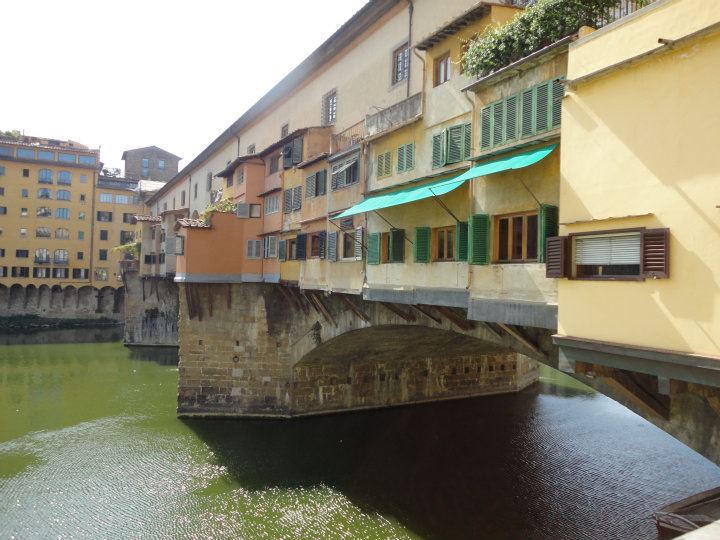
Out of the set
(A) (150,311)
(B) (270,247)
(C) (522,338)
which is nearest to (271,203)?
(B) (270,247)

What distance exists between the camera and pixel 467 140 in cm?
1122

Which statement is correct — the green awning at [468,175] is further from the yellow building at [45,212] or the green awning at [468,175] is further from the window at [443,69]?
the yellow building at [45,212]

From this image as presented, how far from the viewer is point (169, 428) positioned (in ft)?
73.0

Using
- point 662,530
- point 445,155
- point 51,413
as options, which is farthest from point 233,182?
point 662,530

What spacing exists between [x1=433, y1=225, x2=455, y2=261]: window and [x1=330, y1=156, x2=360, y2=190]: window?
4218 millimetres

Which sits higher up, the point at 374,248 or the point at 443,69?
the point at 443,69

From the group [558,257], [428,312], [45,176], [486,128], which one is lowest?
[428,312]

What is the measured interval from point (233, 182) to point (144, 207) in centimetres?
4154

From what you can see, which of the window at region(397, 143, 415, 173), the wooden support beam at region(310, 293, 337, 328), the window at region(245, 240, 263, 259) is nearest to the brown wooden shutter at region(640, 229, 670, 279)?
the window at region(397, 143, 415, 173)

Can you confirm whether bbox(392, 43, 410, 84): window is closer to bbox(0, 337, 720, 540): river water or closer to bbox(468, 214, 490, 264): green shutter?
bbox(468, 214, 490, 264): green shutter

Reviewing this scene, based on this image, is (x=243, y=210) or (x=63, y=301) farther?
(x=63, y=301)

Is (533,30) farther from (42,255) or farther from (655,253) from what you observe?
(42,255)

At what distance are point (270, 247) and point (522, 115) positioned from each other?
48.9ft

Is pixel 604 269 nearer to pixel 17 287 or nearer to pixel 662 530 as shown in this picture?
pixel 662 530
